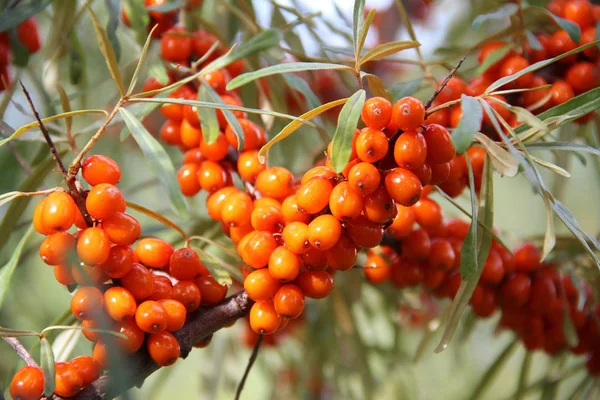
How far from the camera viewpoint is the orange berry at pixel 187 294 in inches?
23.0

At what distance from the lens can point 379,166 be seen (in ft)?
1.74

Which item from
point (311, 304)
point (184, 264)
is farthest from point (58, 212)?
point (311, 304)

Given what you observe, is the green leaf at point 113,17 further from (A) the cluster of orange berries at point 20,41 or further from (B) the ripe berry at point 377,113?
(B) the ripe berry at point 377,113

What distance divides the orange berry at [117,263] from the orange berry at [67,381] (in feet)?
0.28

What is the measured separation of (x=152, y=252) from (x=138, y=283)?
49mm

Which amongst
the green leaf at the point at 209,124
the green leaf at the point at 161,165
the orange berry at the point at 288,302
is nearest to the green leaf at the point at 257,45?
the green leaf at the point at 209,124

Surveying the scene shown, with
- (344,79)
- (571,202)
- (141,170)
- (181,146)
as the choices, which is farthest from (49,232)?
(571,202)

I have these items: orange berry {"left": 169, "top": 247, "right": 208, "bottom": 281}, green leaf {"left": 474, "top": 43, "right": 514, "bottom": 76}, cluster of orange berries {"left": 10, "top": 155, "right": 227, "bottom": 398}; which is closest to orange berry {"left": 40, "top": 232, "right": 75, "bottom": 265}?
cluster of orange berries {"left": 10, "top": 155, "right": 227, "bottom": 398}

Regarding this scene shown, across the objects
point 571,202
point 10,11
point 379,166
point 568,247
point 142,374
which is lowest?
point 571,202

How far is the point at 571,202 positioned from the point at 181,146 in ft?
5.28

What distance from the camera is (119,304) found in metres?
0.53

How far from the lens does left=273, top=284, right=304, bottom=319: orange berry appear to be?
55 centimetres

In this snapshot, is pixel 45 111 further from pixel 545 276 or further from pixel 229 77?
pixel 545 276

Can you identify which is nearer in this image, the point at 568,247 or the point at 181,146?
the point at 181,146
